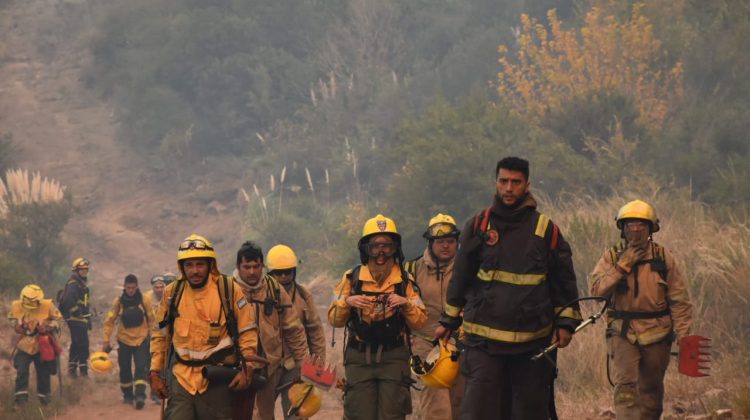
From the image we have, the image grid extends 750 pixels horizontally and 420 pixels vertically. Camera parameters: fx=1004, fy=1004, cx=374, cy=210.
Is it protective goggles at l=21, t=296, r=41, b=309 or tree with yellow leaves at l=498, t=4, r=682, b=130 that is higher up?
tree with yellow leaves at l=498, t=4, r=682, b=130

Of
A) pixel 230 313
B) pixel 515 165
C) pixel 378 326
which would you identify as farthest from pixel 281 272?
pixel 515 165

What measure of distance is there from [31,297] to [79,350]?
255 centimetres

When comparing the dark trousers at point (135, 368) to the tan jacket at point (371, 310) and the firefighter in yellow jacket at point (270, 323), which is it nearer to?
the firefighter in yellow jacket at point (270, 323)

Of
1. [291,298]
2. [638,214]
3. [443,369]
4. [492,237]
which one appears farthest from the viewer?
[291,298]

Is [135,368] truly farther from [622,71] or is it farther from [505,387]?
[622,71]

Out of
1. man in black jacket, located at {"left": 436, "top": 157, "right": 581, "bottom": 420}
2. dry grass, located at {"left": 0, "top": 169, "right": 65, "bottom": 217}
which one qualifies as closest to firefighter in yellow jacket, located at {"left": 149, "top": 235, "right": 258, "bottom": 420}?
man in black jacket, located at {"left": 436, "top": 157, "right": 581, "bottom": 420}

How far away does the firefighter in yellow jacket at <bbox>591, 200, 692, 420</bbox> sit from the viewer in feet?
27.1

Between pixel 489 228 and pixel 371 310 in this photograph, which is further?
pixel 371 310

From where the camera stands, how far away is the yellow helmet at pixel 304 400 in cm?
874

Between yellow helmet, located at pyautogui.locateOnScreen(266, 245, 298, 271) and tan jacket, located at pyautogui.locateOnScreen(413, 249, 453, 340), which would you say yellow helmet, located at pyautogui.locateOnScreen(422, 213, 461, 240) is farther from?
yellow helmet, located at pyautogui.locateOnScreen(266, 245, 298, 271)

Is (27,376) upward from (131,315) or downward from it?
downward

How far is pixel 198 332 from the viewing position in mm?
6926

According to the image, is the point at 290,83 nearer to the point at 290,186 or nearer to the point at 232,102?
the point at 232,102

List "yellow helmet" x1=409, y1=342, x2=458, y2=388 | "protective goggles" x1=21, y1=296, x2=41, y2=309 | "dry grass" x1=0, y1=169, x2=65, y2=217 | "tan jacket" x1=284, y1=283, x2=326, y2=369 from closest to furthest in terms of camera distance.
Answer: "yellow helmet" x1=409, y1=342, x2=458, y2=388 < "tan jacket" x1=284, y1=283, x2=326, y2=369 < "protective goggles" x1=21, y1=296, x2=41, y2=309 < "dry grass" x1=0, y1=169, x2=65, y2=217
